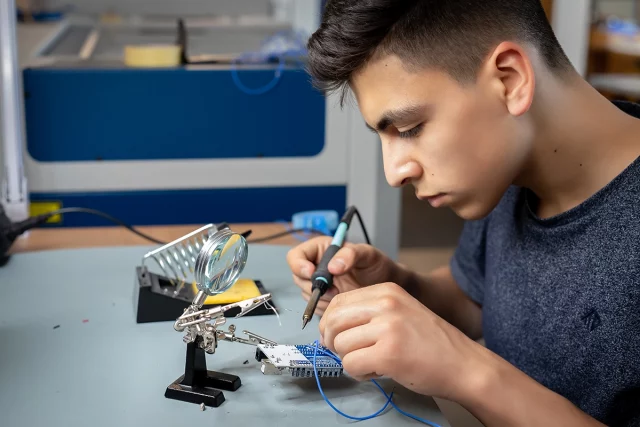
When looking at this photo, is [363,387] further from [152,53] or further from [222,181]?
[152,53]

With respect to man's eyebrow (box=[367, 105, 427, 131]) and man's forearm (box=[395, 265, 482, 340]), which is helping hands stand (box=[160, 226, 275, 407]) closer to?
man's eyebrow (box=[367, 105, 427, 131])

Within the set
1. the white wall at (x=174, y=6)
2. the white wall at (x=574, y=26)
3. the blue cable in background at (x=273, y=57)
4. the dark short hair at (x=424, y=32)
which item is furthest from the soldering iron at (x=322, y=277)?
the white wall at (x=174, y=6)

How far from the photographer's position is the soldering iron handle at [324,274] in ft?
2.66

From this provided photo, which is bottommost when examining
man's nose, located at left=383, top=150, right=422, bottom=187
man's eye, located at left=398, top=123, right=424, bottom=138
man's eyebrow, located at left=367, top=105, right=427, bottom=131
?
man's nose, located at left=383, top=150, right=422, bottom=187

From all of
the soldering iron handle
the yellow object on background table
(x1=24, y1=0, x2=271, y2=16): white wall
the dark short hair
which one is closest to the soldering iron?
the soldering iron handle

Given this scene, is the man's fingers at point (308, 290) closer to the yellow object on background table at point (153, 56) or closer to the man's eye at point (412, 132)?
the man's eye at point (412, 132)

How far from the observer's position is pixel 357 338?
63 centimetres

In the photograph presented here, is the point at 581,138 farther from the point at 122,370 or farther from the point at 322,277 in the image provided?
the point at 122,370

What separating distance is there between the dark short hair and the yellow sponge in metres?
0.30

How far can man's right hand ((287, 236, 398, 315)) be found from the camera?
874mm

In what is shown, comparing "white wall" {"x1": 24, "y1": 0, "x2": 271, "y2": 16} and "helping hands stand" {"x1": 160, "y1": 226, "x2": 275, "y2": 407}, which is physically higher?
"white wall" {"x1": 24, "y1": 0, "x2": 271, "y2": 16}

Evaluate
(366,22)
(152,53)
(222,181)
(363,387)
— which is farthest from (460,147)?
(152,53)

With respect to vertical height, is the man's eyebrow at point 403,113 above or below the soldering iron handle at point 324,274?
above

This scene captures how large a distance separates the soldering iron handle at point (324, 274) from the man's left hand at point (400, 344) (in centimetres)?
15
